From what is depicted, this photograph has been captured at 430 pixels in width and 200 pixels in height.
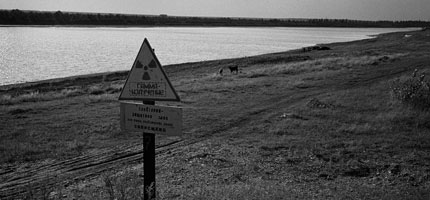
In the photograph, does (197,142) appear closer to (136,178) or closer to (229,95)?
(136,178)

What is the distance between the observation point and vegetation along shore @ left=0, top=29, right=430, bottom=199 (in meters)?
6.77

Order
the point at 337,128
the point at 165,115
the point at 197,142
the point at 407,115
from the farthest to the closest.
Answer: the point at 407,115 < the point at 337,128 < the point at 197,142 < the point at 165,115

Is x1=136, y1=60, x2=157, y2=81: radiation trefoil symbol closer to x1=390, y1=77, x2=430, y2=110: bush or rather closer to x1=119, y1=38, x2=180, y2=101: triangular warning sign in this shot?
x1=119, y1=38, x2=180, y2=101: triangular warning sign

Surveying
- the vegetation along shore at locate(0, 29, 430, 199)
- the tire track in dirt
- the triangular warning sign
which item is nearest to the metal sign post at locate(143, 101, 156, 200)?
the triangular warning sign

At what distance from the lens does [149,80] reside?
5.09 metres

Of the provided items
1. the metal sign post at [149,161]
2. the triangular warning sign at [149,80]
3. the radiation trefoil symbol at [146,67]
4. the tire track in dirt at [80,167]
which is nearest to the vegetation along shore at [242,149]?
the tire track in dirt at [80,167]

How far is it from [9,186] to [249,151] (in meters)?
5.20

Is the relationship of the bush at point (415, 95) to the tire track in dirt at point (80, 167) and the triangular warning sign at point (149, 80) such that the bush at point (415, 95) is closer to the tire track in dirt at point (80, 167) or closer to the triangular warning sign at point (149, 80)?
the tire track in dirt at point (80, 167)

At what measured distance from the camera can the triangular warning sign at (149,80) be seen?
16.4 feet

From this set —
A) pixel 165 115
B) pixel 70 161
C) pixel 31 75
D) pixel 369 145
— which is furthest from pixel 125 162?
pixel 31 75

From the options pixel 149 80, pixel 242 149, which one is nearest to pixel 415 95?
pixel 242 149

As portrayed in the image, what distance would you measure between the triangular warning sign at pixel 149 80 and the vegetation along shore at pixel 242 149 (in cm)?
144

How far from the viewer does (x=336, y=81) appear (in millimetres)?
21125

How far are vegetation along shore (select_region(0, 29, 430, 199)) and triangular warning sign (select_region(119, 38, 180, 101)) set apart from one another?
144 centimetres
